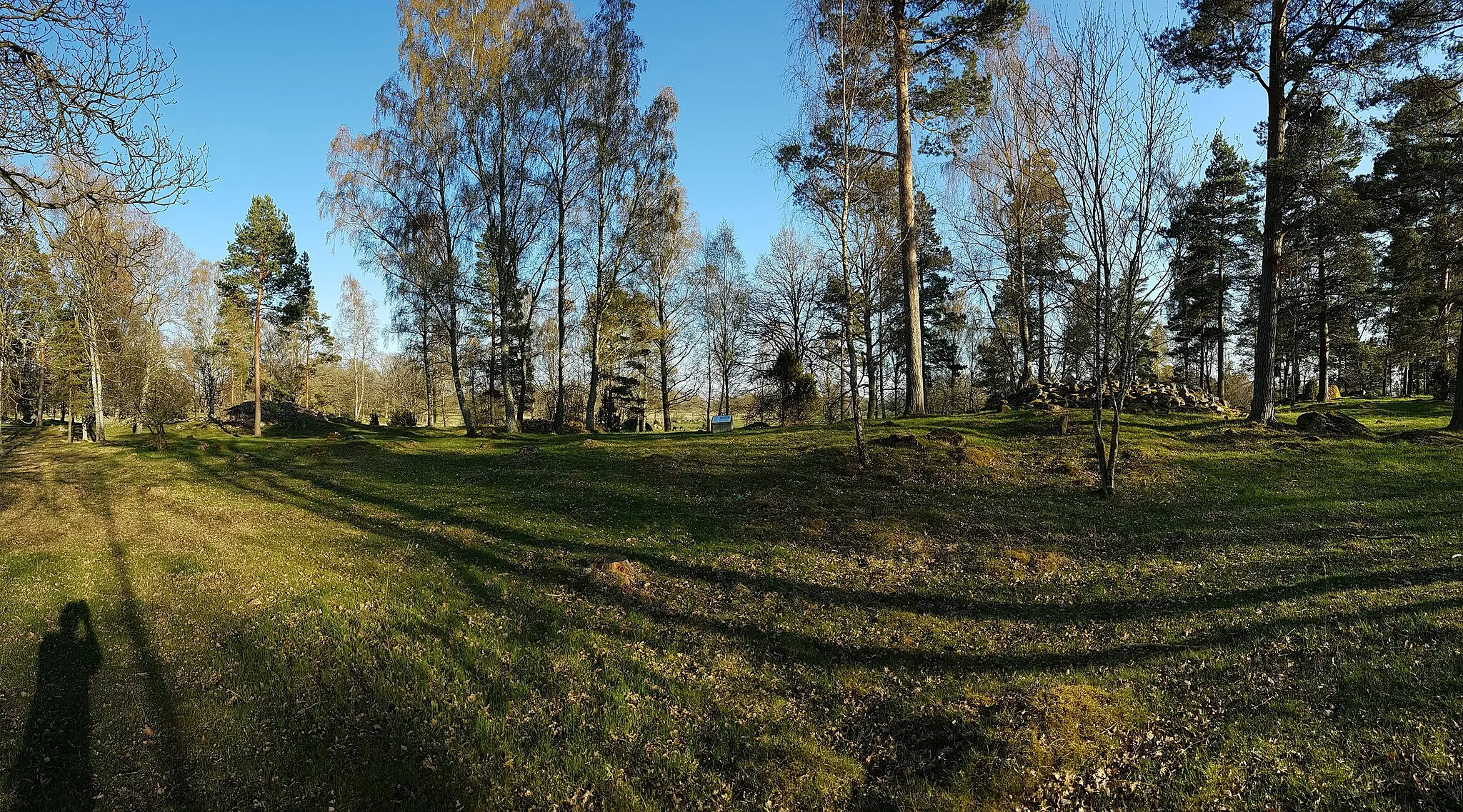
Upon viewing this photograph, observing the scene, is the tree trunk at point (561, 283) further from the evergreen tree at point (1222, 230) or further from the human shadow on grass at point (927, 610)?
the evergreen tree at point (1222, 230)

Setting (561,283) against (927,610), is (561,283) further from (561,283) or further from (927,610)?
(927,610)

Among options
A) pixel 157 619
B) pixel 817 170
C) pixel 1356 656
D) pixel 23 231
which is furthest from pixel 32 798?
pixel 817 170

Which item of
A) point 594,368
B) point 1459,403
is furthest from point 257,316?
point 1459,403

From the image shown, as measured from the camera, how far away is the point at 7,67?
5461 mm

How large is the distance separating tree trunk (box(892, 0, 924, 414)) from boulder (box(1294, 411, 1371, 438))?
354 inches

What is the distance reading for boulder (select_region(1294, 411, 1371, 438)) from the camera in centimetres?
1366

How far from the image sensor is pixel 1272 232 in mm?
15461

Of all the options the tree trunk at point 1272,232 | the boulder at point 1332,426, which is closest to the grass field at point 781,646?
the boulder at point 1332,426

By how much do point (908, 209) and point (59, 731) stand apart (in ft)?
61.1

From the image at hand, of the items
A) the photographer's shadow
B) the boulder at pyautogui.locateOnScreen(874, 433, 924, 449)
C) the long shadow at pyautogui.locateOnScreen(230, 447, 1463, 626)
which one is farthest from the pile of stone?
the photographer's shadow

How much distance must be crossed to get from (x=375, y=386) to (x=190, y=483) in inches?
2147

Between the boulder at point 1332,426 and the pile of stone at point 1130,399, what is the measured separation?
289 cm

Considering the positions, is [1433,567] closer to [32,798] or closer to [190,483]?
[32,798]

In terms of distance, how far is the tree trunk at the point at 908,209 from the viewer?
1702cm
